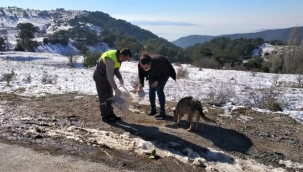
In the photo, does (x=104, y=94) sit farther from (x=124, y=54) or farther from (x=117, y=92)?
(x=124, y=54)

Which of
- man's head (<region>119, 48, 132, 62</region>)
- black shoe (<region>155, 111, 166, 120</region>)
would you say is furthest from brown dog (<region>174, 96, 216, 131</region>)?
man's head (<region>119, 48, 132, 62</region>)

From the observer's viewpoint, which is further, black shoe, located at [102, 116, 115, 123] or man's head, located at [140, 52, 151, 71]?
black shoe, located at [102, 116, 115, 123]

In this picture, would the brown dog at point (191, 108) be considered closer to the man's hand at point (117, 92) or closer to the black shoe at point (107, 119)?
the man's hand at point (117, 92)

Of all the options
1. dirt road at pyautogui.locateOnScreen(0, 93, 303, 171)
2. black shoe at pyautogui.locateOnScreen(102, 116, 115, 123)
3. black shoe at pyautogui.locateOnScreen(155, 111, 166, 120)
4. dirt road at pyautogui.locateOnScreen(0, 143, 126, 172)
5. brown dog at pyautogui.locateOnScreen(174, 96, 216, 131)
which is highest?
brown dog at pyautogui.locateOnScreen(174, 96, 216, 131)

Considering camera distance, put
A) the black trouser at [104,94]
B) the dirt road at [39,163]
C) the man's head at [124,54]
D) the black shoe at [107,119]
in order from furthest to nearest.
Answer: the black shoe at [107,119] → the black trouser at [104,94] → the man's head at [124,54] → the dirt road at [39,163]

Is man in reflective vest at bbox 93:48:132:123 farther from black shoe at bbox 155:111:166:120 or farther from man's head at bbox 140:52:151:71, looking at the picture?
black shoe at bbox 155:111:166:120

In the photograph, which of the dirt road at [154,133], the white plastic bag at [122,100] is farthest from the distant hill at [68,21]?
the white plastic bag at [122,100]

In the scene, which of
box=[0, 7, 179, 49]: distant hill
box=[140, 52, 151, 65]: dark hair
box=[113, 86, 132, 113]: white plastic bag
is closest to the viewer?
box=[140, 52, 151, 65]: dark hair

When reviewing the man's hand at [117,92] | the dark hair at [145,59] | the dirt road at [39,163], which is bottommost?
the dirt road at [39,163]

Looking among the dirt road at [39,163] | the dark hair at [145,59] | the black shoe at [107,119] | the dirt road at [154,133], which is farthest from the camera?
the black shoe at [107,119]

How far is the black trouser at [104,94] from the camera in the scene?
633 cm

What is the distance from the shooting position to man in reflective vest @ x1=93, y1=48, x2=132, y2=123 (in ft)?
18.9

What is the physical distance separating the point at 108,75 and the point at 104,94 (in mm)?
765

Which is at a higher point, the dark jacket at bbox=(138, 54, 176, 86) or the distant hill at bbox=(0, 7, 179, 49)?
the distant hill at bbox=(0, 7, 179, 49)
